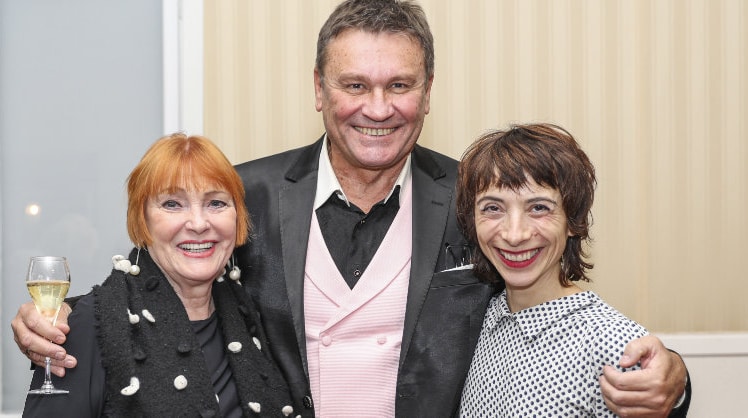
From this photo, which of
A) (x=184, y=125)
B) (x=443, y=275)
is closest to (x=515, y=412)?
(x=443, y=275)

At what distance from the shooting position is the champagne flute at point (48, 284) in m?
1.99

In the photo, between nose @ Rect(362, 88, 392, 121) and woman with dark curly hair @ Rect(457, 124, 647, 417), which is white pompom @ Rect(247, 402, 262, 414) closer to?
woman with dark curly hair @ Rect(457, 124, 647, 417)

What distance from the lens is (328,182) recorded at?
2.55 m

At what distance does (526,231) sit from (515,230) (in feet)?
0.09

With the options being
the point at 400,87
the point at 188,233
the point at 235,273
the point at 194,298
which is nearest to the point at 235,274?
the point at 235,273

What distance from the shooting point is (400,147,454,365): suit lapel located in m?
2.36

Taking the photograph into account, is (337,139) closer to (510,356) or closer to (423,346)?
(423,346)

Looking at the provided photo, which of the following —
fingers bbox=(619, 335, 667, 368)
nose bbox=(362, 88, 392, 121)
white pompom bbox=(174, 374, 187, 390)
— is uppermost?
nose bbox=(362, 88, 392, 121)

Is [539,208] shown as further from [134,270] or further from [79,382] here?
[79,382]

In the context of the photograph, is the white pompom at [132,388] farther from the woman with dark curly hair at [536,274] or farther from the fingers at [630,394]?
the fingers at [630,394]

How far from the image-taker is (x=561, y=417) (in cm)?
194

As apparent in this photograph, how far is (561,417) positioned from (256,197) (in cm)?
107

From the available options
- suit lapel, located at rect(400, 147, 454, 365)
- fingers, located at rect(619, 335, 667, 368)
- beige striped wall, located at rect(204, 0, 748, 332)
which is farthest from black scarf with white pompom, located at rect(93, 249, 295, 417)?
beige striped wall, located at rect(204, 0, 748, 332)

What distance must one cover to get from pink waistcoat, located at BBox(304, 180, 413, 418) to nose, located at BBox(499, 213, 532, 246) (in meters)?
0.45
